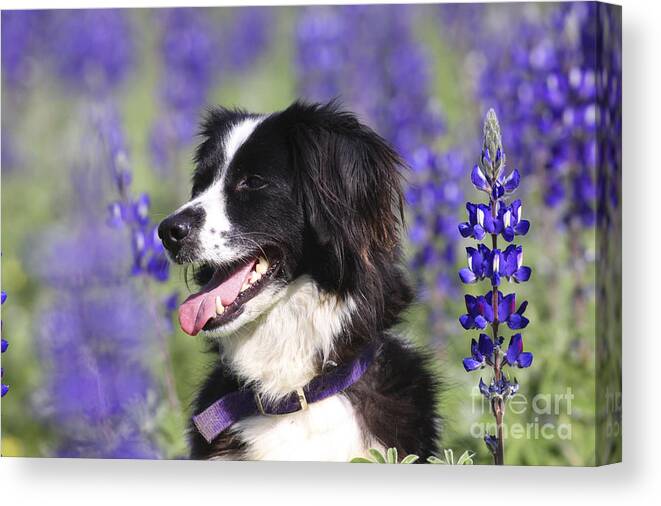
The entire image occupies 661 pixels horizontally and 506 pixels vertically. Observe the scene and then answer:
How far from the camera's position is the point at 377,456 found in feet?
17.0

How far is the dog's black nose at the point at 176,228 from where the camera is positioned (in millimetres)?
4855

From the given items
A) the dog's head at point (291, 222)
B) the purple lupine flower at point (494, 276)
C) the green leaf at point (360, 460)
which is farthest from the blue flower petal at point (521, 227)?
the green leaf at point (360, 460)

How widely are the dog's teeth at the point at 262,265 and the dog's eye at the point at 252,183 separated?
0.97ft

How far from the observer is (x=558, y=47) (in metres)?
5.37

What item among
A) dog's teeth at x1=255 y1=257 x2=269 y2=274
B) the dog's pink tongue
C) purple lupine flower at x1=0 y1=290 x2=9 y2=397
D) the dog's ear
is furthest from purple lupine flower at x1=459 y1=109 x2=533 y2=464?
purple lupine flower at x1=0 y1=290 x2=9 y2=397

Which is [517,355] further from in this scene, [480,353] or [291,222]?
[291,222]

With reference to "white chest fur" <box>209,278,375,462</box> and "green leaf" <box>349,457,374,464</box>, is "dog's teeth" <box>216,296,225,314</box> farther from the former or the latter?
"green leaf" <box>349,457,374,464</box>

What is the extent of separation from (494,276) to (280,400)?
1032mm

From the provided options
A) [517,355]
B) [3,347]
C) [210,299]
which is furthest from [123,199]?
[517,355]

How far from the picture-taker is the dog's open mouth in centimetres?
500

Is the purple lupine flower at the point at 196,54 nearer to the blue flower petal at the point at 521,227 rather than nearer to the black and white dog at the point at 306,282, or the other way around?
the black and white dog at the point at 306,282

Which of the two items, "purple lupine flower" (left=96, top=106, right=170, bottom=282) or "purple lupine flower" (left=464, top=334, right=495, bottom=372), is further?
"purple lupine flower" (left=96, top=106, right=170, bottom=282)

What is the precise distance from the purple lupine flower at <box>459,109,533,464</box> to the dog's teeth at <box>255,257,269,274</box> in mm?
810

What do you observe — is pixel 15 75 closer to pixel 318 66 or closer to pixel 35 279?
pixel 35 279
